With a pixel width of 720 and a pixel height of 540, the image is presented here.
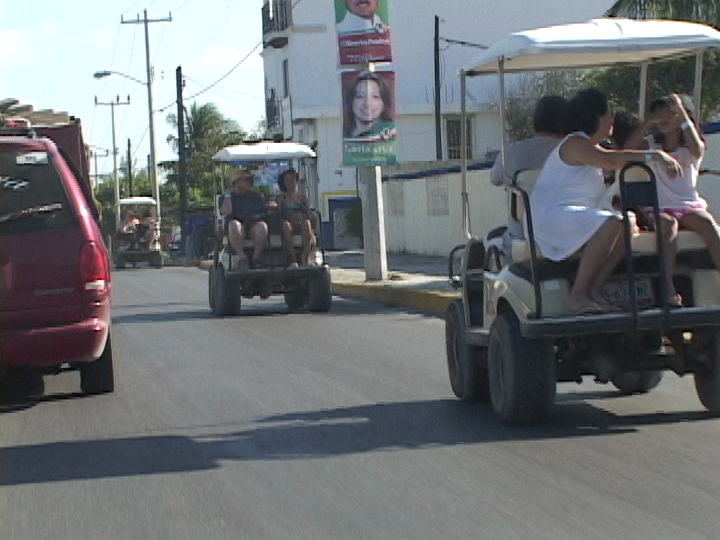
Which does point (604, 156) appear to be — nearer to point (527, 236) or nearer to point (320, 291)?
point (527, 236)

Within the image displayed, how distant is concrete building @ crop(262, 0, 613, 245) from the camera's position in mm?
61938

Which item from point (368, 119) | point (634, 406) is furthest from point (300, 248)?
point (634, 406)

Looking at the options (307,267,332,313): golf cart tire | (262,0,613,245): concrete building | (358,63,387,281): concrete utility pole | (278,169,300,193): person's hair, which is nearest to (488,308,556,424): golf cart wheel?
(307,267,332,313): golf cart tire

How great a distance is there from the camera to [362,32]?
23109 mm

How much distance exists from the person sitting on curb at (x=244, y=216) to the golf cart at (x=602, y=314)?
10.3m

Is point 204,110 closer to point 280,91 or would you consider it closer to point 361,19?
point 280,91

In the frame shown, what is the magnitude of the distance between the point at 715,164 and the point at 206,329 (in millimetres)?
7668

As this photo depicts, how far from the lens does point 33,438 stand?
9234 mm

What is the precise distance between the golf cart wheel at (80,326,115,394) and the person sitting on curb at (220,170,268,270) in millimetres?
8276

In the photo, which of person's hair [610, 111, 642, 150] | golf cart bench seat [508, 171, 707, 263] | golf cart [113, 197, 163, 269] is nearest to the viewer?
golf cart bench seat [508, 171, 707, 263]

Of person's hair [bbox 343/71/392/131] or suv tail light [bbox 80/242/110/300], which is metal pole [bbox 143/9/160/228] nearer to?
person's hair [bbox 343/71/392/131]

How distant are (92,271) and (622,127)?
12.6ft

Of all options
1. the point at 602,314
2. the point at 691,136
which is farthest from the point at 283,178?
the point at 602,314

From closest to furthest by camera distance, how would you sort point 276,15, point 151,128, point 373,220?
point 373,220 → point 151,128 → point 276,15
